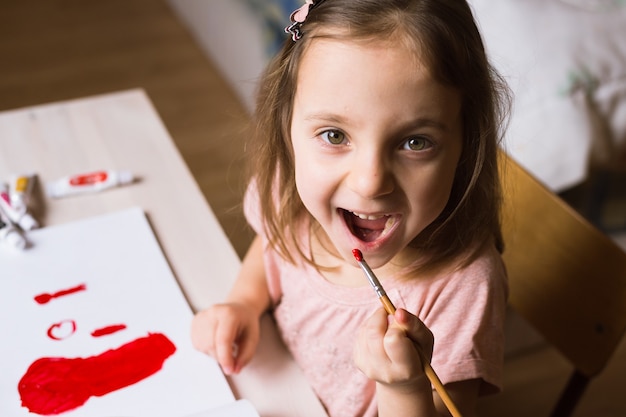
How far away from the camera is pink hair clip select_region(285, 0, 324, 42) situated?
2.16 ft

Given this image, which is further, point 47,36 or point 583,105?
point 47,36

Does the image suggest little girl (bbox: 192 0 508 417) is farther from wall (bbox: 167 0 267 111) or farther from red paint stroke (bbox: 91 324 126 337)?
wall (bbox: 167 0 267 111)

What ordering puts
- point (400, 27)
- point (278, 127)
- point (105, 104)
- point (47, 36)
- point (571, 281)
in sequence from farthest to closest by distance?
point (47, 36) < point (105, 104) < point (571, 281) < point (278, 127) < point (400, 27)

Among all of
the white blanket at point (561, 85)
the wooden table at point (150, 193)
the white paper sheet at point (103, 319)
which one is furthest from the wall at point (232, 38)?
the white paper sheet at point (103, 319)

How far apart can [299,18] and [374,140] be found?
15cm

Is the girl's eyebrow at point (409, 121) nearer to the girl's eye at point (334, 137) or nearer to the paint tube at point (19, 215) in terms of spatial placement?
the girl's eye at point (334, 137)

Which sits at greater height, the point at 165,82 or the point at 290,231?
the point at 290,231

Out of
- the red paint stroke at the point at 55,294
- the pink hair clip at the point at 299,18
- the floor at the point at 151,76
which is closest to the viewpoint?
the pink hair clip at the point at 299,18

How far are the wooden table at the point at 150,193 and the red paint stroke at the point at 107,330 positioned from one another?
0.08m

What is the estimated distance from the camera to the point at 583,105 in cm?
137

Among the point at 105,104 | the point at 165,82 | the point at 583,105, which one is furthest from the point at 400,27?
the point at 165,82

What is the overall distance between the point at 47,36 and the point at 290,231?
218cm

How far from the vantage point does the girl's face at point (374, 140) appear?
0.59 m

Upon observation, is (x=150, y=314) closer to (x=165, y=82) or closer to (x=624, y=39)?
(x=624, y=39)
